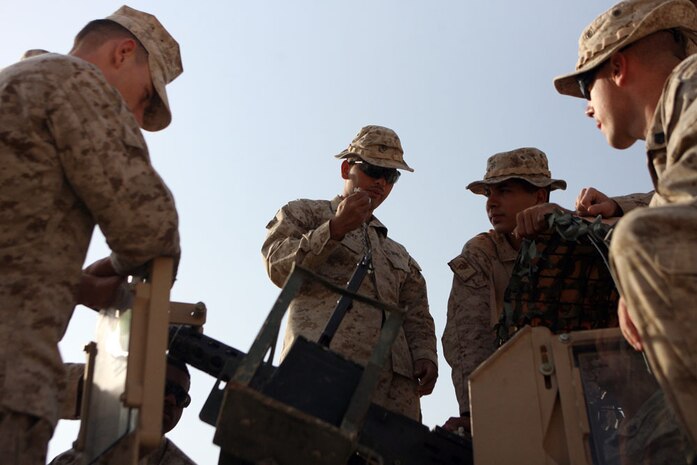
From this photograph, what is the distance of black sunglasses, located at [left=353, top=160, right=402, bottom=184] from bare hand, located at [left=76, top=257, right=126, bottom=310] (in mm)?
3161

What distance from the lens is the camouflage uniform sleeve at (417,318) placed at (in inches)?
239

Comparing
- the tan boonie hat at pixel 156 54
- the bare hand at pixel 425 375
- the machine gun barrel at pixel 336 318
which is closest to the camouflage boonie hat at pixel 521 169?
the bare hand at pixel 425 375

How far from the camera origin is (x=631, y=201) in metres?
5.27

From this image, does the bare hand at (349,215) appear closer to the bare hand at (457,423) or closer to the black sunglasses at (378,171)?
the black sunglasses at (378,171)

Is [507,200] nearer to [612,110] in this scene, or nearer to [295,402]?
[612,110]

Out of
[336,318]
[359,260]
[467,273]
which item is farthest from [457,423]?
[336,318]

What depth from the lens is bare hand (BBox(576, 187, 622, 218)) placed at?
4957mm

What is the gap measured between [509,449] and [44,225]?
1795mm

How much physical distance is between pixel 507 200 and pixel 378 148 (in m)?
0.95

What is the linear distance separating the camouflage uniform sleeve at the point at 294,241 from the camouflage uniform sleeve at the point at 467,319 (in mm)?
814

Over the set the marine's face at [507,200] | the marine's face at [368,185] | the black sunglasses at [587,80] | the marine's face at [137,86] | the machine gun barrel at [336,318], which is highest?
the marine's face at [368,185]

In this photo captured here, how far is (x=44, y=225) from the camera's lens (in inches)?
125

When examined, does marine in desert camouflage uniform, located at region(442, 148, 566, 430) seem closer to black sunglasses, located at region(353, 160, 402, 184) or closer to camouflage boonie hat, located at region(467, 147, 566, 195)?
camouflage boonie hat, located at region(467, 147, 566, 195)

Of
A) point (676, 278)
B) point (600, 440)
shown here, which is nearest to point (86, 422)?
point (600, 440)
